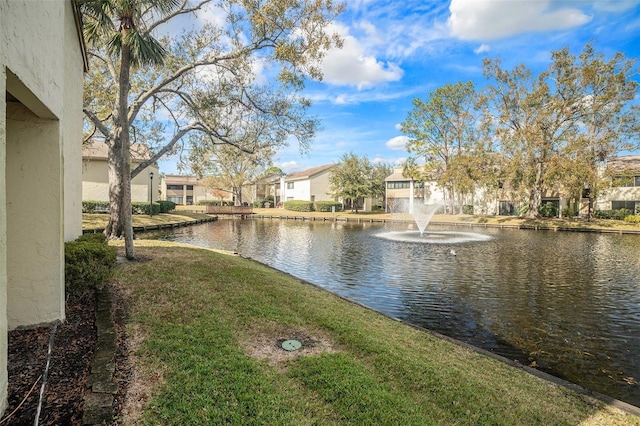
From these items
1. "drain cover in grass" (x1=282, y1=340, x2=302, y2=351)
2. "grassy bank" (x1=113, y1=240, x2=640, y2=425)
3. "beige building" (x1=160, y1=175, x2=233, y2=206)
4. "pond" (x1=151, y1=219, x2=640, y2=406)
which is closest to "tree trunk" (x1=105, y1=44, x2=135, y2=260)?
"grassy bank" (x1=113, y1=240, x2=640, y2=425)

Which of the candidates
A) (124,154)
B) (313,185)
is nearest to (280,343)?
(124,154)

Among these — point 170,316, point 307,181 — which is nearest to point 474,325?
point 170,316

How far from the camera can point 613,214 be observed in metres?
32.1

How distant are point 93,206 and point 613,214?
43562mm

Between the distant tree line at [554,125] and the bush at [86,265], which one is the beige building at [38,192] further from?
the distant tree line at [554,125]

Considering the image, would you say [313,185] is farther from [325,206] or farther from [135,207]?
[135,207]

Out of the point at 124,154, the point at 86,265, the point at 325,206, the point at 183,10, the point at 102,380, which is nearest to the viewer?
the point at 102,380

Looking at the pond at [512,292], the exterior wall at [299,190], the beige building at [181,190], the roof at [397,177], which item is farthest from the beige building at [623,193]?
the beige building at [181,190]

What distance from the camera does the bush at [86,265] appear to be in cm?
547

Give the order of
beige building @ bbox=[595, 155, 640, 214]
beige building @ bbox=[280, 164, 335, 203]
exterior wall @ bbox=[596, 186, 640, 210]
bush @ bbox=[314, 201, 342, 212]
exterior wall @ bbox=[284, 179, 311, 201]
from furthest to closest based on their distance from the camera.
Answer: exterior wall @ bbox=[284, 179, 311, 201] < beige building @ bbox=[280, 164, 335, 203] < bush @ bbox=[314, 201, 342, 212] < exterior wall @ bbox=[596, 186, 640, 210] < beige building @ bbox=[595, 155, 640, 214]

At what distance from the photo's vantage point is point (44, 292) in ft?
14.5

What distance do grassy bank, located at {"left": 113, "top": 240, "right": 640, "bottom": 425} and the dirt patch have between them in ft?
0.05

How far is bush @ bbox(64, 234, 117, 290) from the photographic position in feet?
18.0

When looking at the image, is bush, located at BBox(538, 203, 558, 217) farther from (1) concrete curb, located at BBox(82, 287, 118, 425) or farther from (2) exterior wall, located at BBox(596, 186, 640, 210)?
(1) concrete curb, located at BBox(82, 287, 118, 425)
